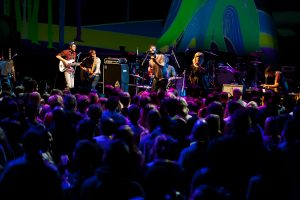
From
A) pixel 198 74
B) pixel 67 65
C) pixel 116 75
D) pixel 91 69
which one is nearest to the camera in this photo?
pixel 91 69

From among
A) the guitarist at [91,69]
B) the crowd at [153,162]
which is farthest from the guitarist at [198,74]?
the crowd at [153,162]

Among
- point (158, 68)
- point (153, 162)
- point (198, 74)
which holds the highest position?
point (158, 68)

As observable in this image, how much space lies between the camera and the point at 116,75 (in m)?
16.2

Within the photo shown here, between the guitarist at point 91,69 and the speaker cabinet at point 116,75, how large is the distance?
0.81m

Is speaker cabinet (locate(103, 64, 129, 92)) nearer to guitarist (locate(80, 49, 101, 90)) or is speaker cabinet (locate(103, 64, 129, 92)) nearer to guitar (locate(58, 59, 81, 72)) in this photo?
guitarist (locate(80, 49, 101, 90))

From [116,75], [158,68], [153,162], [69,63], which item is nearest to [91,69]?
[69,63]

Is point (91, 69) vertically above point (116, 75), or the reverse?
point (91, 69)

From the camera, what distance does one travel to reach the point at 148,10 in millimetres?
19906

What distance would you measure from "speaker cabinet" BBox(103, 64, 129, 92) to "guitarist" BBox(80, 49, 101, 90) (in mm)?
810

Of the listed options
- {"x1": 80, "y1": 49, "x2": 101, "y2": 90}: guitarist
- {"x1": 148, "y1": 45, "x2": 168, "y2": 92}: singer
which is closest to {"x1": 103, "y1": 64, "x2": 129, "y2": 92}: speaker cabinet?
{"x1": 80, "y1": 49, "x2": 101, "y2": 90}: guitarist

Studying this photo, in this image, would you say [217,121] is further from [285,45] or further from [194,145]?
[285,45]

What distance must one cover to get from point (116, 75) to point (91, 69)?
39.9 inches

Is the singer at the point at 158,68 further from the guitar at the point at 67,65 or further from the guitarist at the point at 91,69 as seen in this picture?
the guitar at the point at 67,65

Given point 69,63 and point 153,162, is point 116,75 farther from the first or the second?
point 153,162
